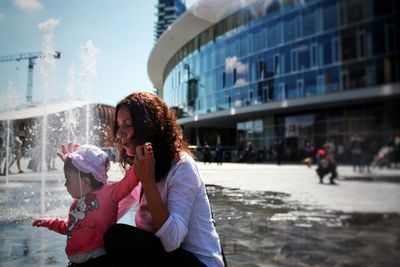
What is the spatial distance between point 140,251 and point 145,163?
0.35 m

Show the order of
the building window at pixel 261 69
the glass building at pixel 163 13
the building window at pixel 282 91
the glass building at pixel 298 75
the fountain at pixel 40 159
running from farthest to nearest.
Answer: the glass building at pixel 163 13 → the fountain at pixel 40 159 → the building window at pixel 261 69 → the building window at pixel 282 91 → the glass building at pixel 298 75

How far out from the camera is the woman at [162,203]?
1461 mm

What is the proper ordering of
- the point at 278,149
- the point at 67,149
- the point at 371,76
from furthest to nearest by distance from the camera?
the point at 278,149, the point at 67,149, the point at 371,76

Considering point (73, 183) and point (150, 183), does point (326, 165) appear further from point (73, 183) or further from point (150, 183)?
point (73, 183)

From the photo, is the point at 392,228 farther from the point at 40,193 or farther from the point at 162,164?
the point at 40,193

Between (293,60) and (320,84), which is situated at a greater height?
(293,60)

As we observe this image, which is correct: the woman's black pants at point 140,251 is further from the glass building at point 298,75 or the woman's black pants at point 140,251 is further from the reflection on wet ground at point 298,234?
the reflection on wet ground at point 298,234

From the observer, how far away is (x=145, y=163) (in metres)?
1.46

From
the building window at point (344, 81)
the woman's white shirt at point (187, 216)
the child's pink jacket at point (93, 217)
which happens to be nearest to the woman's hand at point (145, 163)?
the woman's white shirt at point (187, 216)

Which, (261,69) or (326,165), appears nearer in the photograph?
(326,165)

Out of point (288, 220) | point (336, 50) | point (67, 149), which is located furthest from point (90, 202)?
point (288, 220)

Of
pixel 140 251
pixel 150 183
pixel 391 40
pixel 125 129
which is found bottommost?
pixel 140 251

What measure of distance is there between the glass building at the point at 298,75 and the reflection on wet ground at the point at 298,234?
0.49m

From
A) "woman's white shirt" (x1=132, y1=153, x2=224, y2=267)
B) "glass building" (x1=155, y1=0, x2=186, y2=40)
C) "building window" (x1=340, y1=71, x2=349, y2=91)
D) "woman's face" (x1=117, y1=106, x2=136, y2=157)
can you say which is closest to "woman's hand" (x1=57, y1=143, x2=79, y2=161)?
"woman's face" (x1=117, y1=106, x2=136, y2=157)
